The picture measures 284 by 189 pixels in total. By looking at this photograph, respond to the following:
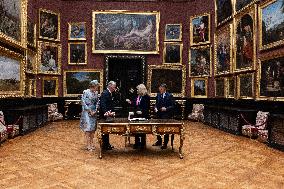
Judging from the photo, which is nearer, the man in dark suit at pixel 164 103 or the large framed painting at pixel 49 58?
the man in dark suit at pixel 164 103

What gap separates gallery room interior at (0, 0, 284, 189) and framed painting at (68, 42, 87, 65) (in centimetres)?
6

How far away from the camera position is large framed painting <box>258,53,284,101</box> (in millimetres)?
9594

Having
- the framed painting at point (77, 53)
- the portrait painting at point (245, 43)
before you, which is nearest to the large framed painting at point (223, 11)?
the portrait painting at point (245, 43)

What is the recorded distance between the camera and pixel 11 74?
38.0ft

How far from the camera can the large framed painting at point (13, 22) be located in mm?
10500

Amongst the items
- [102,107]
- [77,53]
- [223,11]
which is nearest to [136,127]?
[102,107]

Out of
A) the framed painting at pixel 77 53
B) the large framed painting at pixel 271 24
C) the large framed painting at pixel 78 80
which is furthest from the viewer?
the framed painting at pixel 77 53

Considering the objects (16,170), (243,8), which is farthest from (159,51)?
(16,170)

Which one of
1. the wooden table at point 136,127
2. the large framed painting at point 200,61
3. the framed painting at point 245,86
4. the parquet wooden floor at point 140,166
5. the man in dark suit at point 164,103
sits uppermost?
the large framed painting at point 200,61

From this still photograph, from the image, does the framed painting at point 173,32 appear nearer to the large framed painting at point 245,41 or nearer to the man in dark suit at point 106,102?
the large framed painting at point 245,41

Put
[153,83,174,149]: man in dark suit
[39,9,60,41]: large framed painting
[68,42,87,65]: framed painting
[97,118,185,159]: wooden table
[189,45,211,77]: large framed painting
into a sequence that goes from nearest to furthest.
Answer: [97,118,185,159]: wooden table, [153,83,174,149]: man in dark suit, [39,9,60,41]: large framed painting, [189,45,211,77]: large framed painting, [68,42,87,65]: framed painting

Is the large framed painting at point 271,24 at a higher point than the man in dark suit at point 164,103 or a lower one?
higher

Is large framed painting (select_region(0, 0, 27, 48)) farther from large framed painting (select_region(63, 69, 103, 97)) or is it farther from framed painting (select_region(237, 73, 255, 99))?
framed painting (select_region(237, 73, 255, 99))

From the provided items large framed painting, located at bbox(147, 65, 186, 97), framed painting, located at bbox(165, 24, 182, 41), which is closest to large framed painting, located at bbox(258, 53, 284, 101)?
large framed painting, located at bbox(147, 65, 186, 97)
